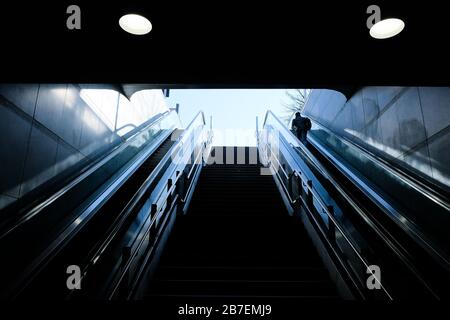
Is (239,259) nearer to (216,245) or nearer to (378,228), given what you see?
(216,245)

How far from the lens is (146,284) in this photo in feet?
9.43

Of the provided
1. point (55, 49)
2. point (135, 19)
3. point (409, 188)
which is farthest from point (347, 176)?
point (55, 49)

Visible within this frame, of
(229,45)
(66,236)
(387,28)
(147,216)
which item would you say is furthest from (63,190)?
(387,28)

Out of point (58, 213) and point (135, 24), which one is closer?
point (135, 24)

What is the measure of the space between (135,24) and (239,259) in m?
2.69

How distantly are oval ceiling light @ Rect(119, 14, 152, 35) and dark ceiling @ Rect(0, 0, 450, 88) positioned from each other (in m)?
0.06

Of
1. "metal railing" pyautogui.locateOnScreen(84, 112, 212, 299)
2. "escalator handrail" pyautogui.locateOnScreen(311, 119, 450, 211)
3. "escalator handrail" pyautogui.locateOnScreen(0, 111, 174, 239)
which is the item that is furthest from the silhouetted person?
"escalator handrail" pyautogui.locateOnScreen(0, 111, 174, 239)

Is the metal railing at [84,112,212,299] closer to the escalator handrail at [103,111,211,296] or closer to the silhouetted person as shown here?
the escalator handrail at [103,111,211,296]

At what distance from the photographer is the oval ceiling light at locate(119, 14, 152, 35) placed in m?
2.09

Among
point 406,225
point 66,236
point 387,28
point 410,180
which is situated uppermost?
point 387,28

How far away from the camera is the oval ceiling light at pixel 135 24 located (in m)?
2.09

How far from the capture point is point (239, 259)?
133 inches

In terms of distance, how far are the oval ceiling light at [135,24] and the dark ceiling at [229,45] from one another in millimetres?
56
